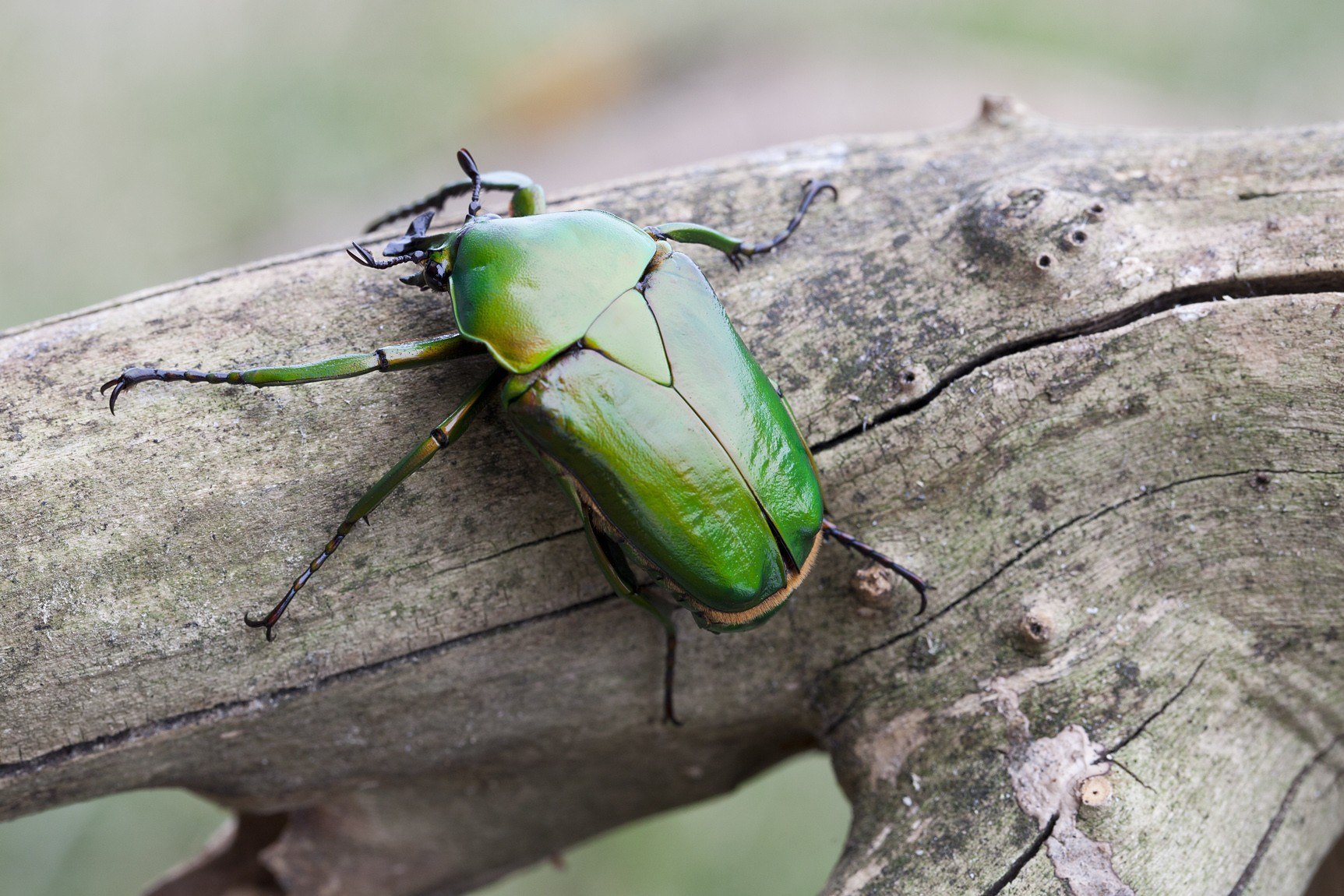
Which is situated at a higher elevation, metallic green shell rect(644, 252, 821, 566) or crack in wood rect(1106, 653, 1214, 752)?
metallic green shell rect(644, 252, 821, 566)

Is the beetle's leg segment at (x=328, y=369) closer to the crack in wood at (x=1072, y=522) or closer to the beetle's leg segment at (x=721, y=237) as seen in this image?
the beetle's leg segment at (x=721, y=237)

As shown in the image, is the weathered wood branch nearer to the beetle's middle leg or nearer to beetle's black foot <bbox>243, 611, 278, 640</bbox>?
beetle's black foot <bbox>243, 611, 278, 640</bbox>

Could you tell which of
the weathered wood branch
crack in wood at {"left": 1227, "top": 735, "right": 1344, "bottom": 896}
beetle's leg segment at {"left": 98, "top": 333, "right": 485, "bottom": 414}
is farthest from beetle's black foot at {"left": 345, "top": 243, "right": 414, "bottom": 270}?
crack in wood at {"left": 1227, "top": 735, "right": 1344, "bottom": 896}

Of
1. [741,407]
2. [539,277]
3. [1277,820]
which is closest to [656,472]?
[741,407]

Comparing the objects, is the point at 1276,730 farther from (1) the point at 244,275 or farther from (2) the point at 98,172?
(2) the point at 98,172

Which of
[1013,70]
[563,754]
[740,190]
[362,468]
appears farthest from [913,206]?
[1013,70]

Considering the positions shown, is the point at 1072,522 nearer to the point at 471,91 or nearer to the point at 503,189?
the point at 503,189

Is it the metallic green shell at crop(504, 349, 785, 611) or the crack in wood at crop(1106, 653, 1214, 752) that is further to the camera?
the crack in wood at crop(1106, 653, 1214, 752)

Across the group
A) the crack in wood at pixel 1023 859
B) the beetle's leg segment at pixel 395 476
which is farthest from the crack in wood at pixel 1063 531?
the beetle's leg segment at pixel 395 476
